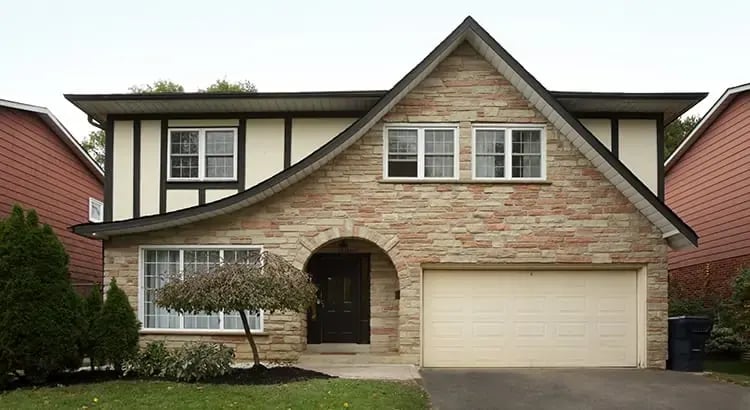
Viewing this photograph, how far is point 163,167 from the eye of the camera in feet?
51.6

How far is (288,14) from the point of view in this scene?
18125 mm

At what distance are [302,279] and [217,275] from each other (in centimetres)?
138

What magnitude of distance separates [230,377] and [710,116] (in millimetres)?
14005

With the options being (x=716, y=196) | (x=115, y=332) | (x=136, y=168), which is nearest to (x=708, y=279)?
(x=716, y=196)

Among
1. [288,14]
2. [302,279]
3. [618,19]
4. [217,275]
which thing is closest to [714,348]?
[618,19]

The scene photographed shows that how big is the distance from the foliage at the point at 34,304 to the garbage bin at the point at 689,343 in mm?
11075

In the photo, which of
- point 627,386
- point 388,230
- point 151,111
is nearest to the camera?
point 627,386

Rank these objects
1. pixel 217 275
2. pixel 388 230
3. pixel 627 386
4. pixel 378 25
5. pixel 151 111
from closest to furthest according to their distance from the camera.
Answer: pixel 217 275 < pixel 627 386 < pixel 388 230 < pixel 151 111 < pixel 378 25

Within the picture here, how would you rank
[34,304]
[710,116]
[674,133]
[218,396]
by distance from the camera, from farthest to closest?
[674,133] < [710,116] < [34,304] < [218,396]

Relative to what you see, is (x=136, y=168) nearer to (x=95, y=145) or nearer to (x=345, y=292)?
(x=345, y=292)

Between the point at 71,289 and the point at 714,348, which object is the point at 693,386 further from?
the point at 71,289

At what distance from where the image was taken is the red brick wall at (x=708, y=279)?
17.7 metres

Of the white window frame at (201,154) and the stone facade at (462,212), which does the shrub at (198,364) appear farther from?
the white window frame at (201,154)

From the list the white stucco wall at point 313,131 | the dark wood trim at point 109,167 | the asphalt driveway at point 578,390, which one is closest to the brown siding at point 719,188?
the asphalt driveway at point 578,390
